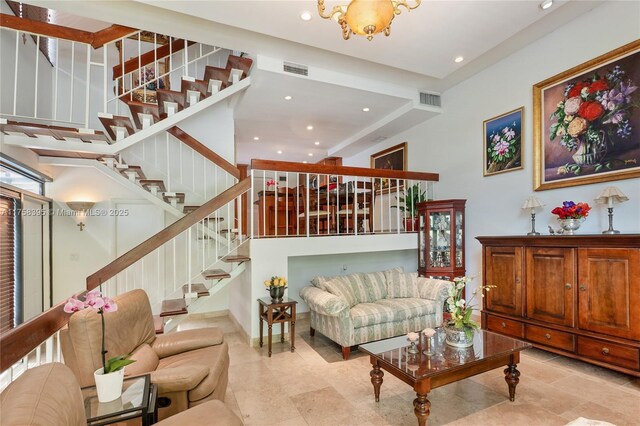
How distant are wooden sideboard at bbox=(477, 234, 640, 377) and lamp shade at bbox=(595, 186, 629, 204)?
523mm

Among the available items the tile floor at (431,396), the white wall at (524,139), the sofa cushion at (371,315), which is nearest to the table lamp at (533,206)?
the white wall at (524,139)

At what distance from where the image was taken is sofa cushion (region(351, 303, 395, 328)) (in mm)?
3590

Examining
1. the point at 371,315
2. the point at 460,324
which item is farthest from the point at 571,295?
the point at 371,315

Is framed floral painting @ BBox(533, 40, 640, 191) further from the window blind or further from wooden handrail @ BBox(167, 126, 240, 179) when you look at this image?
the window blind

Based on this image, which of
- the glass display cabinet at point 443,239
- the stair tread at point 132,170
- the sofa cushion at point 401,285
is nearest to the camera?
the stair tread at point 132,170

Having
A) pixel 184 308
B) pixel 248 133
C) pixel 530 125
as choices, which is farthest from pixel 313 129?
pixel 184 308

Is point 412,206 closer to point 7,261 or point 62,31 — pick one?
point 62,31

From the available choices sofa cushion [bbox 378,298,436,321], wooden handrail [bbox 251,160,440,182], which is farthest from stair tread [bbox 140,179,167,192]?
sofa cushion [bbox 378,298,436,321]

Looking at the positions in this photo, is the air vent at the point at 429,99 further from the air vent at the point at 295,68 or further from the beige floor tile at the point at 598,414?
the beige floor tile at the point at 598,414

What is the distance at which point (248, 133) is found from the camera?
7.07 meters

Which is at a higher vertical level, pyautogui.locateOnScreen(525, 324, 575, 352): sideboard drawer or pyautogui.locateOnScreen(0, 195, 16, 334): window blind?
pyautogui.locateOnScreen(0, 195, 16, 334): window blind

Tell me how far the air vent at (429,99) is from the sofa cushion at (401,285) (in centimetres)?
316

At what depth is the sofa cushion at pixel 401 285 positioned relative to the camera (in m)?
4.43

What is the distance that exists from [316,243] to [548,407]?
2847 mm
